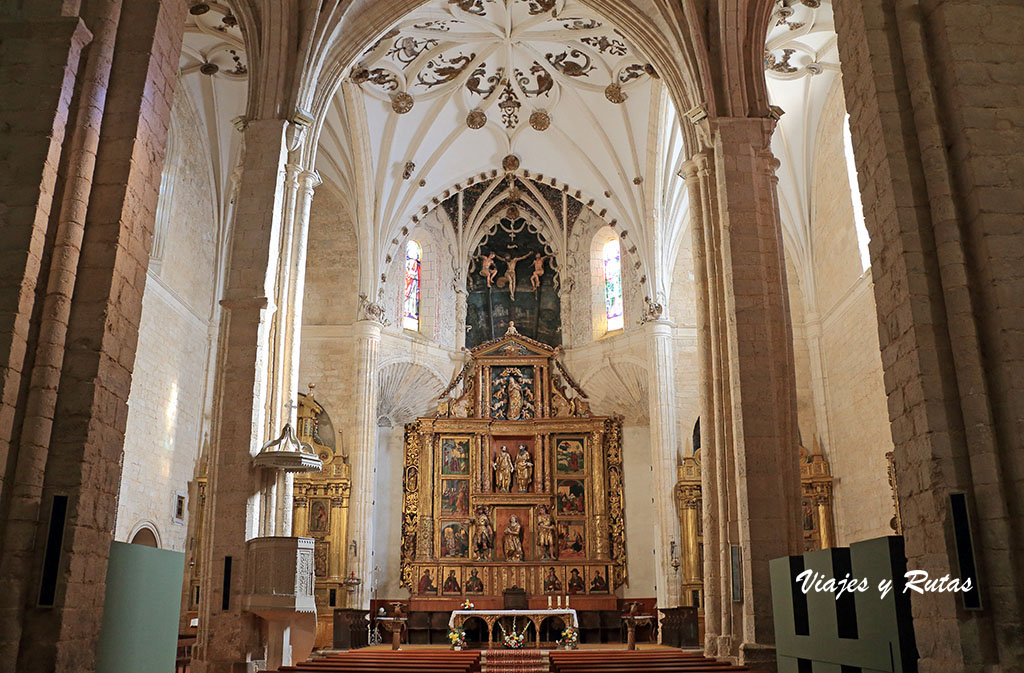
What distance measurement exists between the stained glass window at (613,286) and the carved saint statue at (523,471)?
156 inches

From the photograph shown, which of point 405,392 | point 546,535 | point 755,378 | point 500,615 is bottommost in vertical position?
point 500,615

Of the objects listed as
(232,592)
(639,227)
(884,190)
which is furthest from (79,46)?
(639,227)

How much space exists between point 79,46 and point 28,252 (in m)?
1.65

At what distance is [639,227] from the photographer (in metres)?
22.0

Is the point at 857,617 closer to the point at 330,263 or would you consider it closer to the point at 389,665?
the point at 389,665

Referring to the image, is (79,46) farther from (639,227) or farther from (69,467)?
(639,227)

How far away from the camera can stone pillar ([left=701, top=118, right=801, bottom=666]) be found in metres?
10.6

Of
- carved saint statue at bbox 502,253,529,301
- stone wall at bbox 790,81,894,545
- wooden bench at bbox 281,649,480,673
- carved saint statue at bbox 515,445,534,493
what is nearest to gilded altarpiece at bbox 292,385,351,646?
carved saint statue at bbox 515,445,534,493

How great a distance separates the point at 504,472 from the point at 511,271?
5.67 metres

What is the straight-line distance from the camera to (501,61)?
2039cm

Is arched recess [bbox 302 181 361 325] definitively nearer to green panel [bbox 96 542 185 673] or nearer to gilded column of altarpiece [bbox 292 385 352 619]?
gilded column of altarpiece [bbox 292 385 352 619]

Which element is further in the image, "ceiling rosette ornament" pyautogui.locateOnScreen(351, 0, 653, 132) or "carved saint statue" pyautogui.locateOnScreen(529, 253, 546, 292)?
"carved saint statue" pyautogui.locateOnScreen(529, 253, 546, 292)

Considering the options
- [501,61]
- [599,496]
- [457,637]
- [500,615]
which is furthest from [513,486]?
[501,61]

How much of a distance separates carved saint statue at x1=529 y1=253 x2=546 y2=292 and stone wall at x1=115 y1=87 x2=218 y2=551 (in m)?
8.48
